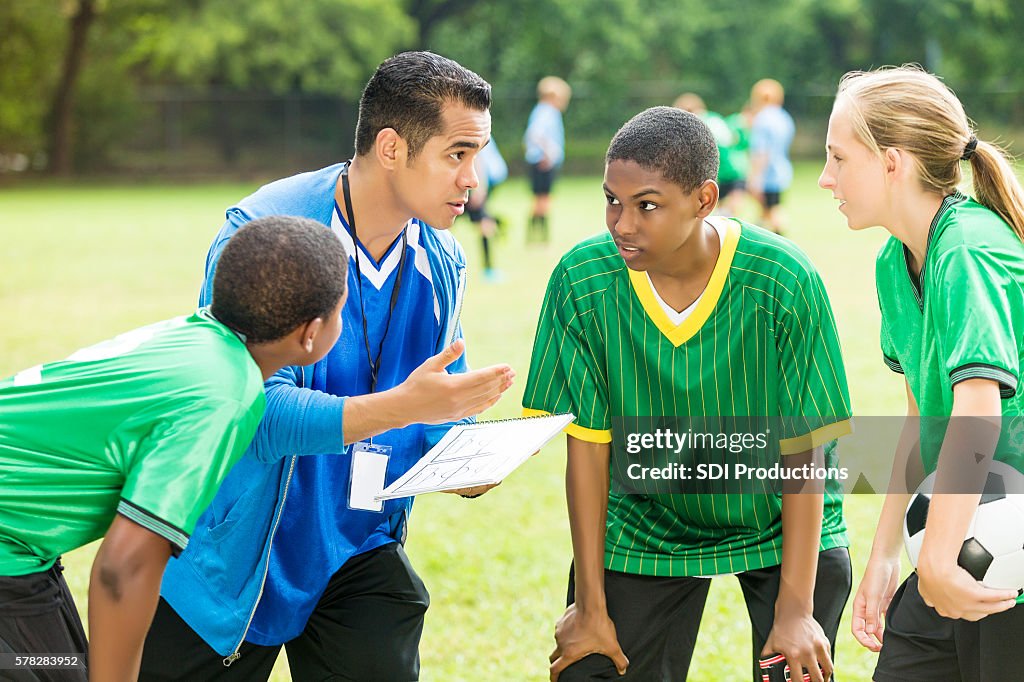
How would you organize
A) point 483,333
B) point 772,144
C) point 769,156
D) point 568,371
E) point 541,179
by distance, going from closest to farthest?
point 568,371 → point 483,333 → point 769,156 → point 772,144 → point 541,179

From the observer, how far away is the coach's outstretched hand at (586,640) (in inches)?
128

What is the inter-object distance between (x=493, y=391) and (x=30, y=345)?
8.37m

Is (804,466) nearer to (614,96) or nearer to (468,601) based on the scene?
(468,601)

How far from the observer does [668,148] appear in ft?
10.4

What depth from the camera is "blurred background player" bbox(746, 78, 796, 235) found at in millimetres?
16406

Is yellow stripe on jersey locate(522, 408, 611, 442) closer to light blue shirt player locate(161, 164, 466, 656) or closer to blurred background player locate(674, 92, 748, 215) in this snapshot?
light blue shirt player locate(161, 164, 466, 656)

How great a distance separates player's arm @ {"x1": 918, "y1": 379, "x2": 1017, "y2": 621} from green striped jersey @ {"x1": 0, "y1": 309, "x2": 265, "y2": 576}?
150cm

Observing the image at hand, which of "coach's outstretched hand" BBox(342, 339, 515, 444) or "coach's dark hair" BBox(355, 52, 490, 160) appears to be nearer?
"coach's outstretched hand" BBox(342, 339, 515, 444)

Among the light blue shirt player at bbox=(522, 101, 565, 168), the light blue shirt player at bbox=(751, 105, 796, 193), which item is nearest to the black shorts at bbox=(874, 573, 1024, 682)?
the light blue shirt player at bbox=(751, 105, 796, 193)

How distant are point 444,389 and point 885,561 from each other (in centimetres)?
132

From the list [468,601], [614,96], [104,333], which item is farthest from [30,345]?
[614,96]

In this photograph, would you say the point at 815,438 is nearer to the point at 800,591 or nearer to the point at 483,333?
the point at 800,591

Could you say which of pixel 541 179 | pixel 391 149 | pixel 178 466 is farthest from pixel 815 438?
pixel 541 179

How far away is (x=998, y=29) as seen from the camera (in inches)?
1537
